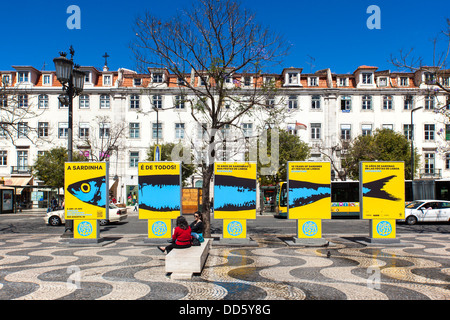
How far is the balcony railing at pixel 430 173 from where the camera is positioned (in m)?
43.8

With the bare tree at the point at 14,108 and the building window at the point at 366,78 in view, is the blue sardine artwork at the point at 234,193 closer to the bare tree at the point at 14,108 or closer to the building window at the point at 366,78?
the bare tree at the point at 14,108

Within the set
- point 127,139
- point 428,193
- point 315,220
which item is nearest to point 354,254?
point 315,220

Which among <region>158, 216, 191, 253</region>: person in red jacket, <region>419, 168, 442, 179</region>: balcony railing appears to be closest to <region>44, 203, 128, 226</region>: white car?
<region>158, 216, 191, 253</region>: person in red jacket

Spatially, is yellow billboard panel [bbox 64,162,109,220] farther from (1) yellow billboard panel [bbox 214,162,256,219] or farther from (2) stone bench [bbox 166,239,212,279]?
(2) stone bench [bbox 166,239,212,279]

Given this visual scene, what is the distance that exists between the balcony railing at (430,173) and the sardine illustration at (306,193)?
34.8 m

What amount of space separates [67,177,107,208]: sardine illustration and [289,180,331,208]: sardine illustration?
6649mm

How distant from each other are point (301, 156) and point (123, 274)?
107ft

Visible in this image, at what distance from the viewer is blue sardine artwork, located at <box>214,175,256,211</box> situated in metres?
14.3

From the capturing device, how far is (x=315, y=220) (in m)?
14.1

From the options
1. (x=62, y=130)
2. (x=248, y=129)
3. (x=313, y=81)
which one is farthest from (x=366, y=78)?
(x=62, y=130)

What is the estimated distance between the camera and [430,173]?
144 feet

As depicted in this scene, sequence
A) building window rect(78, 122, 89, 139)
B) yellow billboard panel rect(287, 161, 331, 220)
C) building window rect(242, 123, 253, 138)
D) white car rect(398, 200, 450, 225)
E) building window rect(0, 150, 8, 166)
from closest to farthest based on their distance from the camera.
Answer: yellow billboard panel rect(287, 161, 331, 220) → white car rect(398, 200, 450, 225) → building window rect(242, 123, 253, 138) → building window rect(78, 122, 89, 139) → building window rect(0, 150, 8, 166)

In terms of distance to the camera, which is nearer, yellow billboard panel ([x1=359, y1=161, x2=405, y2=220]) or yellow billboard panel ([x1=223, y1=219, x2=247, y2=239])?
yellow billboard panel ([x1=359, y1=161, x2=405, y2=220])

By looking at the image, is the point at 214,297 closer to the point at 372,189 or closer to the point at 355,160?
the point at 372,189
